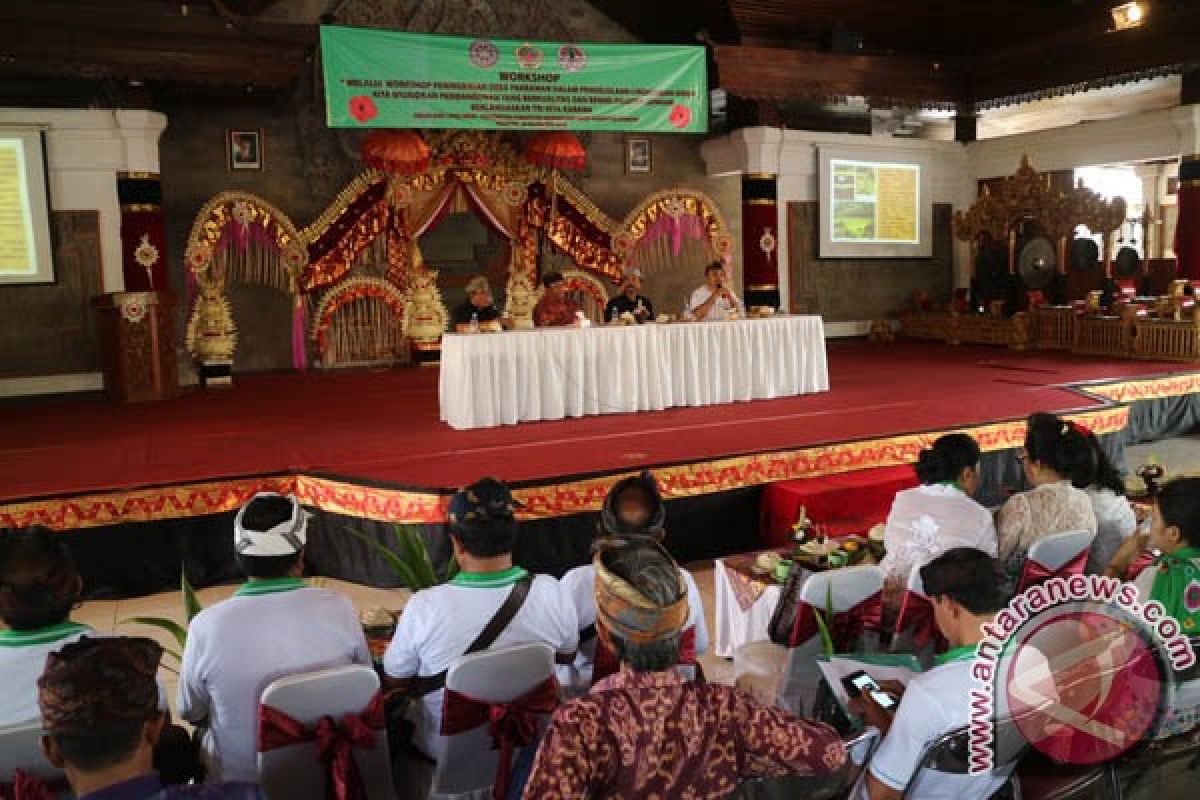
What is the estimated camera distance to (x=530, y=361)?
20.5ft

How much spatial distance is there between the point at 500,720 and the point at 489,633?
8.2 inches

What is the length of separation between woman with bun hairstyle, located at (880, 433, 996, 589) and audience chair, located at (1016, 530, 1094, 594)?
138 millimetres

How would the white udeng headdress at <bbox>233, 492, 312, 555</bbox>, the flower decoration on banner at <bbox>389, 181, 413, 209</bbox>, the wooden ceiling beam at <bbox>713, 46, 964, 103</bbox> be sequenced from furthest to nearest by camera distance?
the flower decoration on banner at <bbox>389, 181, 413, 209</bbox>
the wooden ceiling beam at <bbox>713, 46, 964, 103</bbox>
the white udeng headdress at <bbox>233, 492, 312, 555</bbox>

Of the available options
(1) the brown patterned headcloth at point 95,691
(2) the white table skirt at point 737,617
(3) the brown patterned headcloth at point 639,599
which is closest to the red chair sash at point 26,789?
(1) the brown patterned headcloth at point 95,691

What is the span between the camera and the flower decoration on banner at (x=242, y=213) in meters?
9.31

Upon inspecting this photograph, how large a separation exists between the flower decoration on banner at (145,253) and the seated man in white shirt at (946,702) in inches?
312

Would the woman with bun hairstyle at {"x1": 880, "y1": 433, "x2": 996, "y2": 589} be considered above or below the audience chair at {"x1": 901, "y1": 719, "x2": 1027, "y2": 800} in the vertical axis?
above

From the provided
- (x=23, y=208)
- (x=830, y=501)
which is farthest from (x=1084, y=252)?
(x=23, y=208)

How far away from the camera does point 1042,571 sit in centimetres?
288

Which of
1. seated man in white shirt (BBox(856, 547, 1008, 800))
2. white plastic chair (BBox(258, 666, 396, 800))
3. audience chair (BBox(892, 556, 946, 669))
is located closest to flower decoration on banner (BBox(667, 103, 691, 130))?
audience chair (BBox(892, 556, 946, 669))

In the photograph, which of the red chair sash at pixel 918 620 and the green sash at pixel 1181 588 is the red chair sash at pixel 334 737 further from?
the green sash at pixel 1181 588

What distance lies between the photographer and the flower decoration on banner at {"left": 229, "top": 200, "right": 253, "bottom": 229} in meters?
9.31

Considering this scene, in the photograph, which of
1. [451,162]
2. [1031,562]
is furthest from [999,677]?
[451,162]

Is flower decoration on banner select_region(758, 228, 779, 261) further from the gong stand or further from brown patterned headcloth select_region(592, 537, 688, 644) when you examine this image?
brown patterned headcloth select_region(592, 537, 688, 644)
